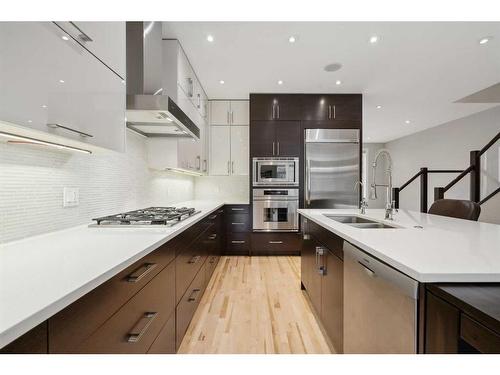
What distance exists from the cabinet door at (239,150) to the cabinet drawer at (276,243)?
113 centimetres

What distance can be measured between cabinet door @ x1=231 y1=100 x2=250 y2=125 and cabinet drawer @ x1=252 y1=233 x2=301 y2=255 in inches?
75.4

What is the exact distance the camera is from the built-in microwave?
382cm

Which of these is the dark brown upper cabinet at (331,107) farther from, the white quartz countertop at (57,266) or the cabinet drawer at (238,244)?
the white quartz countertop at (57,266)

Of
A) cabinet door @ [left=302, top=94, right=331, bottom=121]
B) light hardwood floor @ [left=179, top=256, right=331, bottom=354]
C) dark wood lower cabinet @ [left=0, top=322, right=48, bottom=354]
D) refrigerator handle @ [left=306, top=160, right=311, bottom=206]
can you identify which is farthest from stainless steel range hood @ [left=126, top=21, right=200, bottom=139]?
cabinet door @ [left=302, top=94, right=331, bottom=121]

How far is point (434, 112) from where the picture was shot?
16.9ft

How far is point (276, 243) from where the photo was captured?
3834 mm

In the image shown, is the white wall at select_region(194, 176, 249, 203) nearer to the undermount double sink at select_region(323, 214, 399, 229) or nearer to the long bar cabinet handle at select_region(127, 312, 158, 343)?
the undermount double sink at select_region(323, 214, 399, 229)

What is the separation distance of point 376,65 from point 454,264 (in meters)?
2.99

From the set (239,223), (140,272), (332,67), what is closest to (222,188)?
(239,223)

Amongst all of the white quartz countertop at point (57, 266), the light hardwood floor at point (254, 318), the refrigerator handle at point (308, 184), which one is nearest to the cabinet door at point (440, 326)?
the white quartz countertop at point (57, 266)

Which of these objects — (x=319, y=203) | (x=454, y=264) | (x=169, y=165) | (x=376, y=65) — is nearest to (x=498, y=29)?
(x=376, y=65)

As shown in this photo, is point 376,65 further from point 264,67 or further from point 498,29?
point 264,67

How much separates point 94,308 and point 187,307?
118 centimetres

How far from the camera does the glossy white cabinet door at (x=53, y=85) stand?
73 cm
